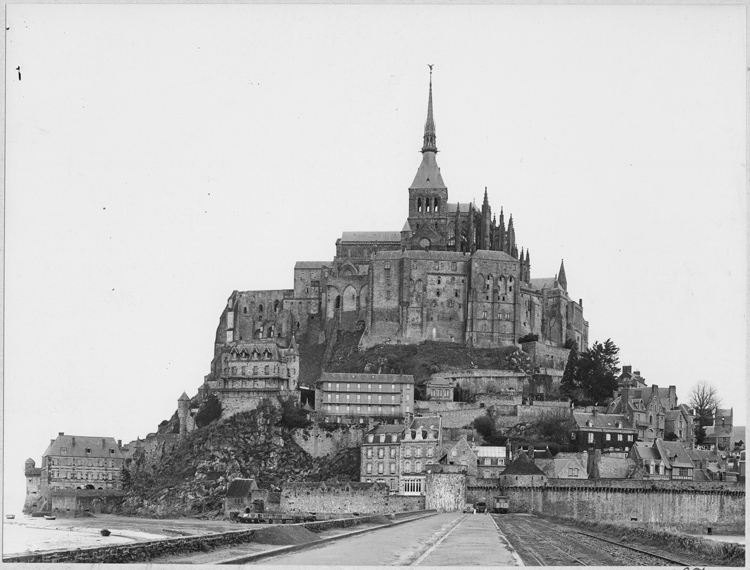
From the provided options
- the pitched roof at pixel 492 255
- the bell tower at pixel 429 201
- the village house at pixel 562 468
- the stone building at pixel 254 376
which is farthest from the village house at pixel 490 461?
the bell tower at pixel 429 201

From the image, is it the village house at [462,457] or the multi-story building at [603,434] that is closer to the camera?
the village house at [462,457]

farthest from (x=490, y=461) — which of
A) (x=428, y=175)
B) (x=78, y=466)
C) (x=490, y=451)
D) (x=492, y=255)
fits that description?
(x=428, y=175)

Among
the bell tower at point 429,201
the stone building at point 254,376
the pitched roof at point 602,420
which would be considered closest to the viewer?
the pitched roof at point 602,420

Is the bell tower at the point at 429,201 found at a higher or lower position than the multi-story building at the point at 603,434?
higher

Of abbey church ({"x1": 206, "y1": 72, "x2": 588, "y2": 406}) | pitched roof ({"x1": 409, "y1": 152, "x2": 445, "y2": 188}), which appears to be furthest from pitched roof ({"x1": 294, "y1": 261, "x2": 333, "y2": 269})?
pitched roof ({"x1": 409, "y1": 152, "x2": 445, "y2": 188})

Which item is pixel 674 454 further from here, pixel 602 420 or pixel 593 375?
pixel 593 375

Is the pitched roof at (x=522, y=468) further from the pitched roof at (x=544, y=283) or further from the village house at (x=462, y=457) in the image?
the pitched roof at (x=544, y=283)

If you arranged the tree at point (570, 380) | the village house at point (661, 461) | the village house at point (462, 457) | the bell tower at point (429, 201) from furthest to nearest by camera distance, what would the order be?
the bell tower at point (429, 201), the tree at point (570, 380), the village house at point (661, 461), the village house at point (462, 457)

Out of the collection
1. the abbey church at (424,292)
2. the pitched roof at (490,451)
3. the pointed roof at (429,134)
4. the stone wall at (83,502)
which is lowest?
the stone wall at (83,502)

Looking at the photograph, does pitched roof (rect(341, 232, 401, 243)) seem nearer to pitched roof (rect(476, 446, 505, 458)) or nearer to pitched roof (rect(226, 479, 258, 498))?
pitched roof (rect(476, 446, 505, 458))
